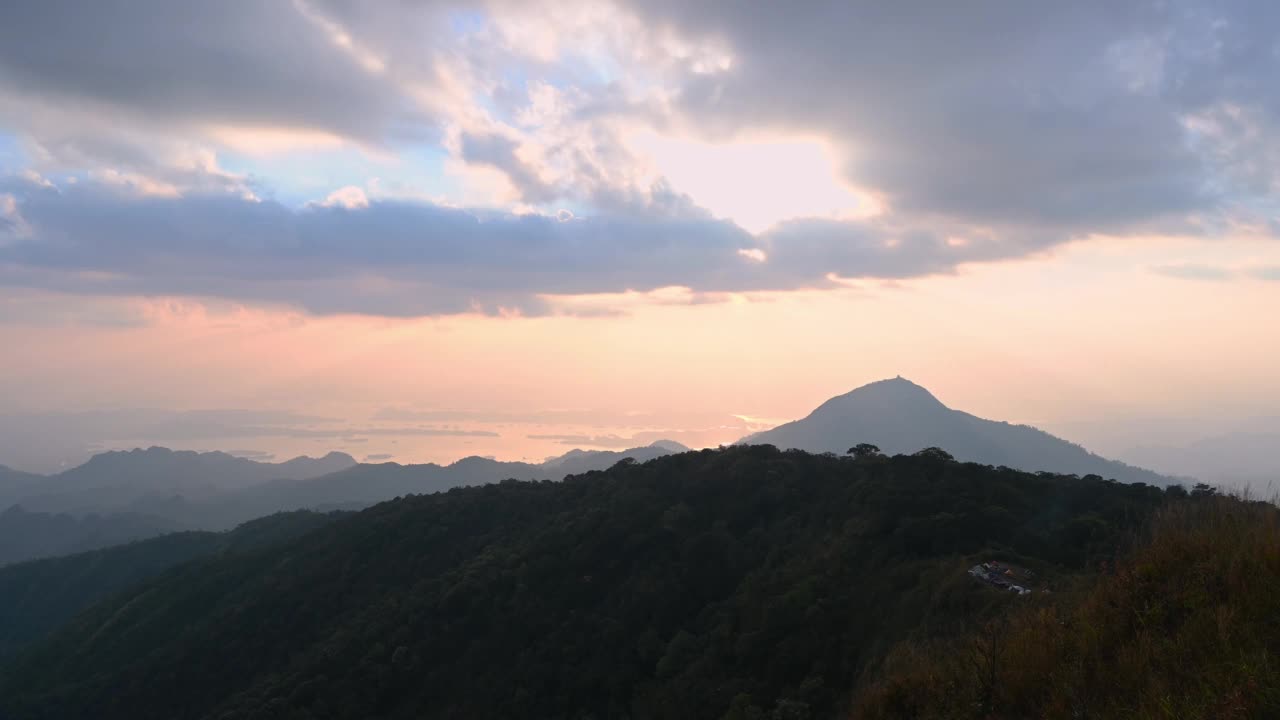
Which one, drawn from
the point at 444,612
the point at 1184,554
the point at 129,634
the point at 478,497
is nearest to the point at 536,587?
the point at 444,612

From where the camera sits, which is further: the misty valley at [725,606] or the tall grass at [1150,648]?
the misty valley at [725,606]

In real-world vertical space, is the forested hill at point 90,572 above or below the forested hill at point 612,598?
below

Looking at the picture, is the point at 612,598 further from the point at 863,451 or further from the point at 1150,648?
the point at 1150,648

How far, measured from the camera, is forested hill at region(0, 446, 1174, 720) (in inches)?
1368

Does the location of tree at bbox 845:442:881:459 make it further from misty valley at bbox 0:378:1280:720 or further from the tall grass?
the tall grass

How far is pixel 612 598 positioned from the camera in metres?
49.9

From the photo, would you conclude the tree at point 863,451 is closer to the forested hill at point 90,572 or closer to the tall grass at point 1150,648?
the tall grass at point 1150,648

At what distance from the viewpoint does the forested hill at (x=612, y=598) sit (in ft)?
114

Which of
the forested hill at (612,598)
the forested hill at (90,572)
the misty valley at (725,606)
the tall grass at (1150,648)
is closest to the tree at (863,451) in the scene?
the misty valley at (725,606)

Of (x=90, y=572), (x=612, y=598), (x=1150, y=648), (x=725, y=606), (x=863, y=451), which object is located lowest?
(x=90, y=572)

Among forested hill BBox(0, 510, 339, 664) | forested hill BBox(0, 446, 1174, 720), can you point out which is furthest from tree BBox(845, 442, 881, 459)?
forested hill BBox(0, 510, 339, 664)

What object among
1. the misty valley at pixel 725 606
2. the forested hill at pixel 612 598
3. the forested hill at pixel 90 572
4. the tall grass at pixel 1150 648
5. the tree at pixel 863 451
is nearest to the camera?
the tall grass at pixel 1150 648

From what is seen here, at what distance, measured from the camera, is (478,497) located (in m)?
77.9

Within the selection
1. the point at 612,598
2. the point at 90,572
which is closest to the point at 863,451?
the point at 612,598
